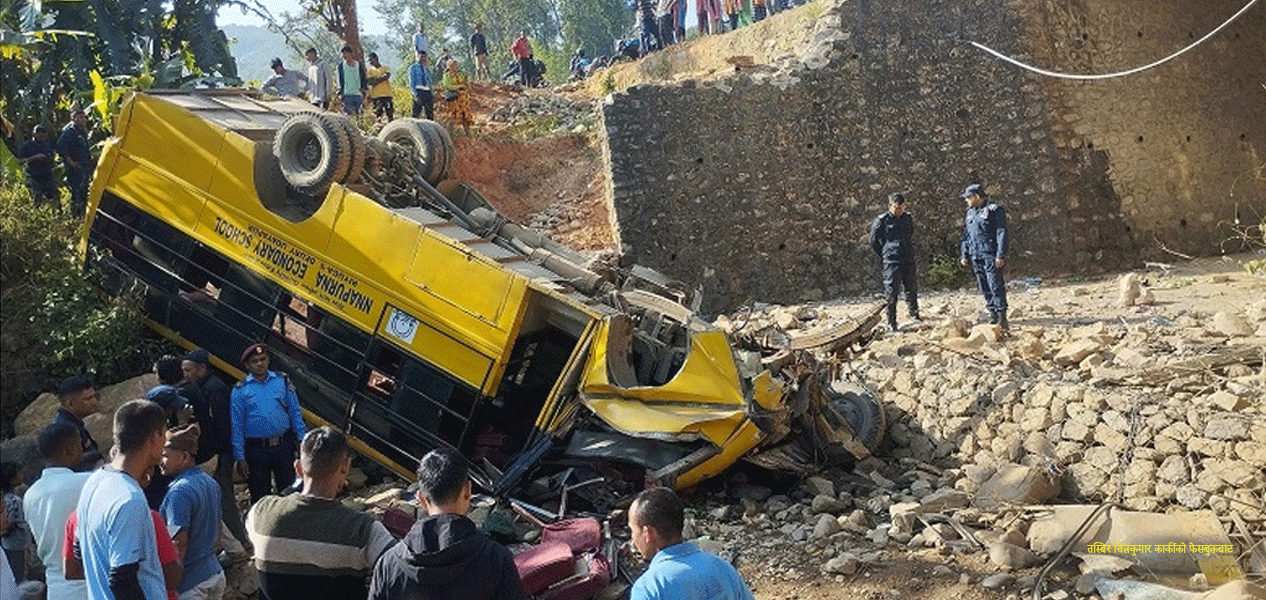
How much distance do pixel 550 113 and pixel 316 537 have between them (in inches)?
652

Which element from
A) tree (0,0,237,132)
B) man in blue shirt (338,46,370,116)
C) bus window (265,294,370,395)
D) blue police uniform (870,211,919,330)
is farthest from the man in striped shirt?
man in blue shirt (338,46,370,116)

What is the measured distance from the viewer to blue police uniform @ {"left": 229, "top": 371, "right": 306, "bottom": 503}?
6973 millimetres

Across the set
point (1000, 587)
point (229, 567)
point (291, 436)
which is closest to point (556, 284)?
point (291, 436)

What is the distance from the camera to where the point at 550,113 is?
20031mm

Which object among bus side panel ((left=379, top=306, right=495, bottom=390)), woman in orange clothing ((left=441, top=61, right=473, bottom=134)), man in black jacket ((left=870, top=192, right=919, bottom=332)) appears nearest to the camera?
bus side panel ((left=379, top=306, right=495, bottom=390))

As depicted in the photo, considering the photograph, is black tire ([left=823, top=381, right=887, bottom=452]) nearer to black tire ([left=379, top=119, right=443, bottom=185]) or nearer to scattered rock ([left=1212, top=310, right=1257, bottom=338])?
scattered rock ([left=1212, top=310, right=1257, bottom=338])

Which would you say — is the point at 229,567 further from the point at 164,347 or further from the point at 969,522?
the point at 969,522

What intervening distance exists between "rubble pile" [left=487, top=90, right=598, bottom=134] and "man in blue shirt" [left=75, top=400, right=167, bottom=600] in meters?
15.1

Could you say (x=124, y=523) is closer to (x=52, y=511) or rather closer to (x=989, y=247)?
(x=52, y=511)

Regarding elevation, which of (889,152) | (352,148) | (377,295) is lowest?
(377,295)

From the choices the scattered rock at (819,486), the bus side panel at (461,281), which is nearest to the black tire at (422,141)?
the bus side panel at (461,281)

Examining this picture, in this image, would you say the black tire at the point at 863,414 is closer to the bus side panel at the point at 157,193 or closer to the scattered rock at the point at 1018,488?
the scattered rock at the point at 1018,488

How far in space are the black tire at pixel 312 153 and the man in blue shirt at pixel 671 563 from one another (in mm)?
5055

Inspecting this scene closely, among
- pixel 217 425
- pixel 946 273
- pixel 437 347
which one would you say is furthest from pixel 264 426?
pixel 946 273
